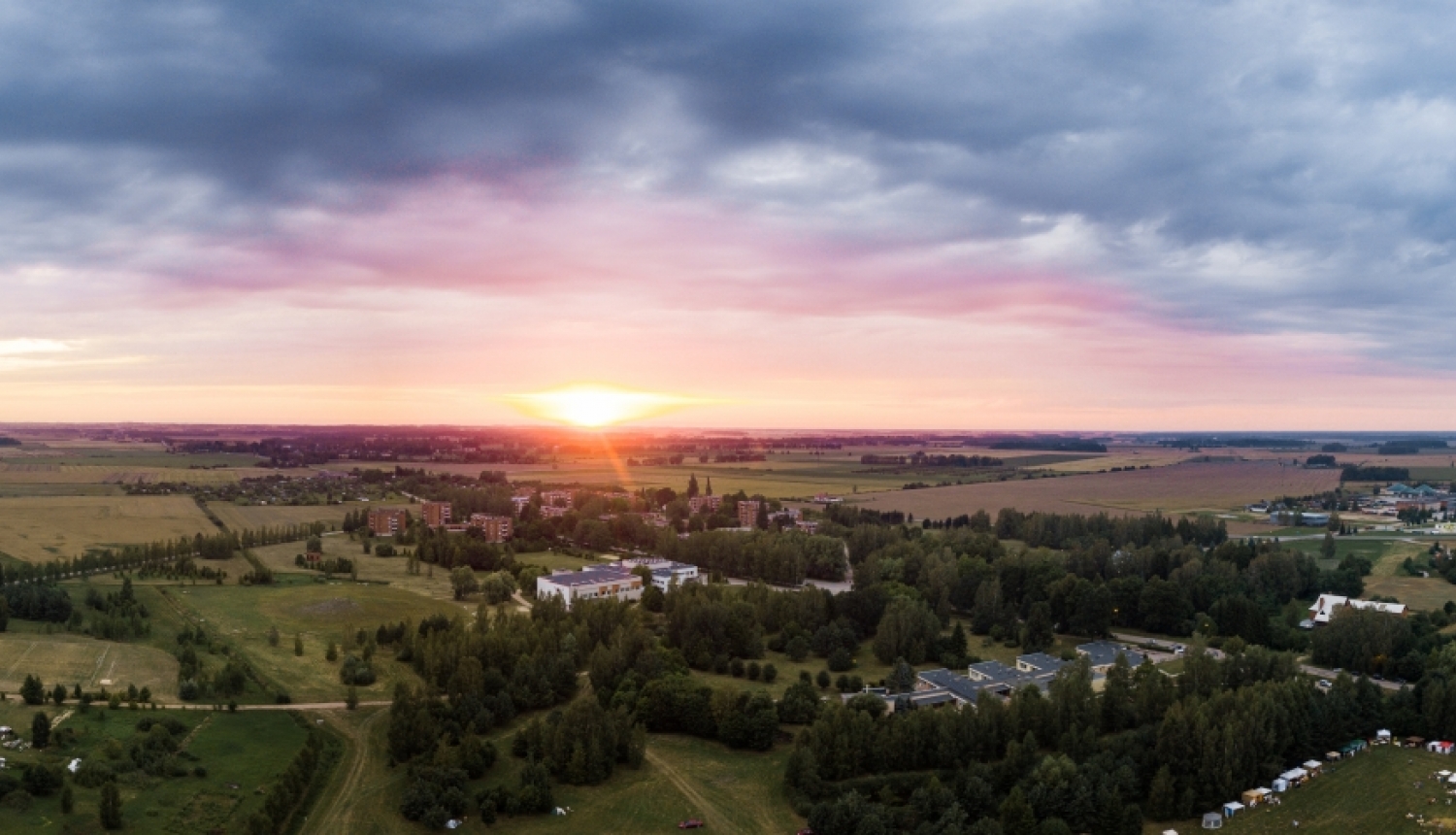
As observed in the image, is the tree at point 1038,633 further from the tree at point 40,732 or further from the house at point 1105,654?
the tree at point 40,732

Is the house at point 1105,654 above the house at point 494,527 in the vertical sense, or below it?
below

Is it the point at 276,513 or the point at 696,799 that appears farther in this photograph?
the point at 276,513

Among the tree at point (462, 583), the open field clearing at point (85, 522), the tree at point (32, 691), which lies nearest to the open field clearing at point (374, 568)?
the tree at point (462, 583)

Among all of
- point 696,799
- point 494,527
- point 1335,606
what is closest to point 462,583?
point 494,527

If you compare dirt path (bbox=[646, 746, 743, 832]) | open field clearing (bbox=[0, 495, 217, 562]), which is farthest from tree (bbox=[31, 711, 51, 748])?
open field clearing (bbox=[0, 495, 217, 562])

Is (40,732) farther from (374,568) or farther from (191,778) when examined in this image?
(374,568)

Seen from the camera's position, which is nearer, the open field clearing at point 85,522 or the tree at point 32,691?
the tree at point 32,691

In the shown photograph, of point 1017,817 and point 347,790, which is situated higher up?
point 1017,817
